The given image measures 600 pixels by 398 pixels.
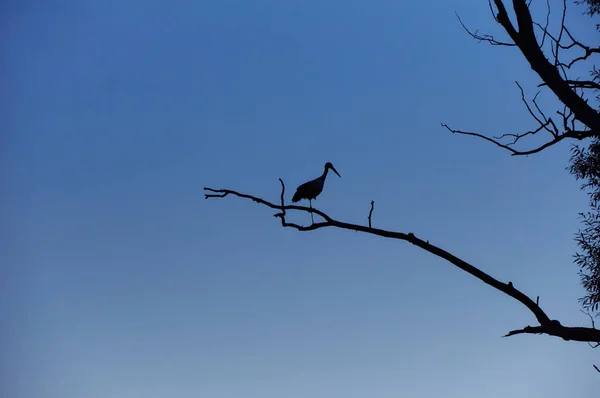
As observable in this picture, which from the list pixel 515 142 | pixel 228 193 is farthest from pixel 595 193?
pixel 228 193

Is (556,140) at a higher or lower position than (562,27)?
lower

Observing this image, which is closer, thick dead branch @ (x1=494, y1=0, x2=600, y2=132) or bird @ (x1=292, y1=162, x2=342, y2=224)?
thick dead branch @ (x1=494, y1=0, x2=600, y2=132)

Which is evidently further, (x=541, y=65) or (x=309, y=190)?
(x=309, y=190)

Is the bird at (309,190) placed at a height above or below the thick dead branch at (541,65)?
above

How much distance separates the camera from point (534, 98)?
14.9ft

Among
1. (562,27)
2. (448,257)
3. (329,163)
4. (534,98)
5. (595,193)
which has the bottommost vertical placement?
(448,257)

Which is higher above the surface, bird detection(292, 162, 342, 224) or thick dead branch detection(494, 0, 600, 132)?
bird detection(292, 162, 342, 224)

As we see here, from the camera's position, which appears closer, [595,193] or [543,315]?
[543,315]

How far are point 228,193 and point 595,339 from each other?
322 cm

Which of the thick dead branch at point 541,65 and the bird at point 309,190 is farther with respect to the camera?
the bird at point 309,190

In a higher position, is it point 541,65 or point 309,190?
point 309,190

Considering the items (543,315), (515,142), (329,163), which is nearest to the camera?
(543,315)

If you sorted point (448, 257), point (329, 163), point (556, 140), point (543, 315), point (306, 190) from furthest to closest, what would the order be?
point (329, 163)
point (306, 190)
point (556, 140)
point (448, 257)
point (543, 315)

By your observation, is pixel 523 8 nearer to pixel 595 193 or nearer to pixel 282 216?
pixel 282 216
